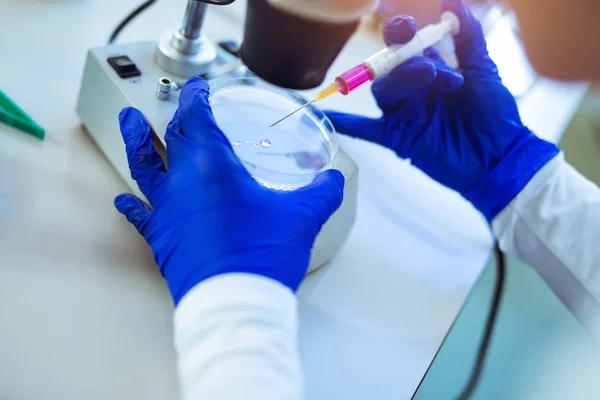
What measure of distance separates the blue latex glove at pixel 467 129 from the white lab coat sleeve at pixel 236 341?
428mm

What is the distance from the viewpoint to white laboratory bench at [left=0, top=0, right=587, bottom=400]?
557mm

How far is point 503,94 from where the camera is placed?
0.83 m

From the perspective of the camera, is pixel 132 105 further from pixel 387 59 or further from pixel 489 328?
pixel 489 328

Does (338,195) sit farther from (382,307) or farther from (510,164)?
(510,164)

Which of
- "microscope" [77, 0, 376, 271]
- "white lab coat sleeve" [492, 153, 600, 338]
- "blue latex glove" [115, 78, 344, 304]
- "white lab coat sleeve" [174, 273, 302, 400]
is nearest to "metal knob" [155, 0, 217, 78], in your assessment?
"microscope" [77, 0, 376, 271]

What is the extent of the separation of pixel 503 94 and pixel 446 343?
0.39 metres

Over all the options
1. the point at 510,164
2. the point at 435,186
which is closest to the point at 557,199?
the point at 510,164

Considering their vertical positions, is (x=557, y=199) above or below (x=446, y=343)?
above

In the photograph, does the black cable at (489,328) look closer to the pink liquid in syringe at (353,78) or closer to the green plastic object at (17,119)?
the pink liquid in syringe at (353,78)

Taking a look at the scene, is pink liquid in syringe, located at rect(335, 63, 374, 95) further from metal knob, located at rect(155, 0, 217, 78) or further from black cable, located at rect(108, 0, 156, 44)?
black cable, located at rect(108, 0, 156, 44)

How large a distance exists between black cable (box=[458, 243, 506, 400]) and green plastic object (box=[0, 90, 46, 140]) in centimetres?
70

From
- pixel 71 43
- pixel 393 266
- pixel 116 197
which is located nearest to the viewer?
pixel 116 197

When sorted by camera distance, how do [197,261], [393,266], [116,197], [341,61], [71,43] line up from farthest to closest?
[341,61] < [71,43] < [393,266] < [116,197] < [197,261]

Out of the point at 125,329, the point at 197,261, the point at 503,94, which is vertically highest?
the point at 503,94
